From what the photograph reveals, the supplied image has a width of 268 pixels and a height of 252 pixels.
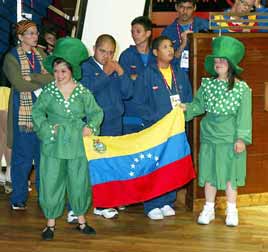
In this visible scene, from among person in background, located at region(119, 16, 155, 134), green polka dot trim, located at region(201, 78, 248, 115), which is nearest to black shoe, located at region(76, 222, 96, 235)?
person in background, located at region(119, 16, 155, 134)

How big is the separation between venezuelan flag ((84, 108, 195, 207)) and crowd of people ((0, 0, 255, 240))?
0.28ft

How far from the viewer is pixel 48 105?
4180 millimetres

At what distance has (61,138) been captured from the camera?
4.14m

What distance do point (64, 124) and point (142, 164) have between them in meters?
0.62

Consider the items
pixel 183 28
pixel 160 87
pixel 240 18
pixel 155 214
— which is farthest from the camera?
pixel 183 28

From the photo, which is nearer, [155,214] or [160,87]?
[160,87]

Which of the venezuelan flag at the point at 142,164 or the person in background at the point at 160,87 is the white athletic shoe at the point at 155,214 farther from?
the venezuelan flag at the point at 142,164

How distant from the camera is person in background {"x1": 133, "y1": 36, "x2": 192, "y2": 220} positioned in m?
4.59

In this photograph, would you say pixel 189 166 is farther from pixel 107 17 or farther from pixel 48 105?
pixel 107 17

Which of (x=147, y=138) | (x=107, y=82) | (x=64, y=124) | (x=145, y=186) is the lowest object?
(x=145, y=186)

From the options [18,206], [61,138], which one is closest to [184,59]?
[61,138]

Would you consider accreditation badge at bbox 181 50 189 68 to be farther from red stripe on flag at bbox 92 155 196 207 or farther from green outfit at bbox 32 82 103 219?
green outfit at bbox 32 82 103 219

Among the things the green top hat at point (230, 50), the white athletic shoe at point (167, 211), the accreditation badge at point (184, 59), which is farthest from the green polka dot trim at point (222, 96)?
the white athletic shoe at point (167, 211)

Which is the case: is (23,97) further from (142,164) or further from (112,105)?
(142,164)
